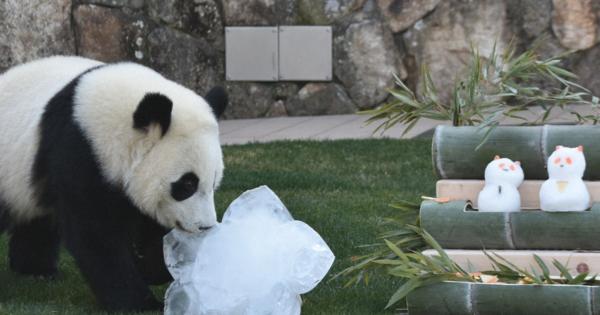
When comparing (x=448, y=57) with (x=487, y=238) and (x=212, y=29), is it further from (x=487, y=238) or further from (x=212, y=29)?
(x=487, y=238)

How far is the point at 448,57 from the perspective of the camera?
9.31m

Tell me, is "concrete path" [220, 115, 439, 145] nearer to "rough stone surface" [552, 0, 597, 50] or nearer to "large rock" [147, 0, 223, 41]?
"large rock" [147, 0, 223, 41]

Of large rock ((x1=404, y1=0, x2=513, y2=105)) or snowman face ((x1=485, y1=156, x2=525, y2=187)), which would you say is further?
large rock ((x1=404, y1=0, x2=513, y2=105))

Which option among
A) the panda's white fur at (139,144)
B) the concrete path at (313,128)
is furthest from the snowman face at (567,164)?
the concrete path at (313,128)

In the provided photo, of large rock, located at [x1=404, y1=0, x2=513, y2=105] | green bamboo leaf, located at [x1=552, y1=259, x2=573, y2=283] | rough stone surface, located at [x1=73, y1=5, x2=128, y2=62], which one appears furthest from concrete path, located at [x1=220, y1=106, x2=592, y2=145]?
green bamboo leaf, located at [x1=552, y1=259, x2=573, y2=283]

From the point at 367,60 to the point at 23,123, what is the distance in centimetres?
532

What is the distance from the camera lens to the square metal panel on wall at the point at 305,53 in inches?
369

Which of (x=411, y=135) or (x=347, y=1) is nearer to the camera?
(x=411, y=135)

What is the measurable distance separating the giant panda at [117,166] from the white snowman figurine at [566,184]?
1.20m

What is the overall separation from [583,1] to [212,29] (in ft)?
9.99

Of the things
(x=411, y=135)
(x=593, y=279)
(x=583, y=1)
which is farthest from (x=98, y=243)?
(x=583, y=1)

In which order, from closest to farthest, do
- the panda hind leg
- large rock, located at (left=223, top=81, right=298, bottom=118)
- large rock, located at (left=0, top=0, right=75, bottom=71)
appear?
the panda hind leg → large rock, located at (left=0, top=0, right=75, bottom=71) → large rock, located at (left=223, top=81, right=298, bottom=118)

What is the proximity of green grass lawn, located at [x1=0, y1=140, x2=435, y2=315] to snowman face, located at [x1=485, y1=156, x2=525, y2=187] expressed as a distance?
0.68 meters

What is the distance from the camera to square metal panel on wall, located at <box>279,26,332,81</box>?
9.38 meters
